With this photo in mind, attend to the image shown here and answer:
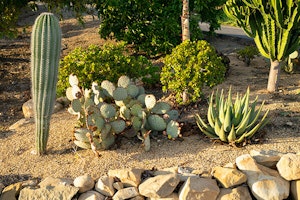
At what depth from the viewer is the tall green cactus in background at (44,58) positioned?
454cm

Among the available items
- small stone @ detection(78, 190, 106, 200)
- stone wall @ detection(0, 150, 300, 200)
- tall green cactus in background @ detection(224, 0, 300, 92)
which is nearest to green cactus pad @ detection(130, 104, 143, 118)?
stone wall @ detection(0, 150, 300, 200)

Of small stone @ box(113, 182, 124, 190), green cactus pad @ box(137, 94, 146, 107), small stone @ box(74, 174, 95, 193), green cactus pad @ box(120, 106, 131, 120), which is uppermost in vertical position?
green cactus pad @ box(137, 94, 146, 107)

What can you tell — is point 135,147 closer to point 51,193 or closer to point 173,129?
point 173,129

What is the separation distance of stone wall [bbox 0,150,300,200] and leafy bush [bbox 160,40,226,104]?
1.68 m

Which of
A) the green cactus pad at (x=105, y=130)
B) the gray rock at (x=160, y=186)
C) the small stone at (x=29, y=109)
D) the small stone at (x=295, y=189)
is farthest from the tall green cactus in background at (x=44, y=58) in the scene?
the small stone at (x=295, y=189)

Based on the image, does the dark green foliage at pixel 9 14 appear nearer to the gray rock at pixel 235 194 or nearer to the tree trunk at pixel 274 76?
the tree trunk at pixel 274 76

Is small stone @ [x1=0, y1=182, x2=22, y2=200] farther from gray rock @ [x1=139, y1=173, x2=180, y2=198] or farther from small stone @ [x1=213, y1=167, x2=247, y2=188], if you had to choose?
small stone @ [x1=213, y1=167, x2=247, y2=188]

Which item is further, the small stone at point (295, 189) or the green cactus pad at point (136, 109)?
the green cactus pad at point (136, 109)

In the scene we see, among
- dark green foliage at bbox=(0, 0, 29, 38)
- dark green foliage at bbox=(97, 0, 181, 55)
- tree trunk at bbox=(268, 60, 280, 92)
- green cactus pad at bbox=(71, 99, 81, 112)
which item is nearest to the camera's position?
green cactus pad at bbox=(71, 99, 81, 112)

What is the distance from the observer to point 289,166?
14.9ft

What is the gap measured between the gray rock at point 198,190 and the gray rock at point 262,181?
401 mm

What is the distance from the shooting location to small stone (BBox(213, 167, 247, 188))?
4.39 m

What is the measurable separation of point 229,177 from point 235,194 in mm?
190

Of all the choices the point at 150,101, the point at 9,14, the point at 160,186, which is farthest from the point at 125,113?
the point at 9,14
